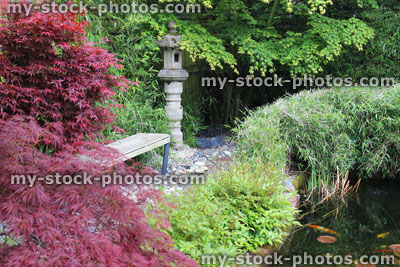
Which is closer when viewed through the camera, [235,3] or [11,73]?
[11,73]

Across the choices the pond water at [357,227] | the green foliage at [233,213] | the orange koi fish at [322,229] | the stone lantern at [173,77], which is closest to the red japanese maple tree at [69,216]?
the green foliage at [233,213]

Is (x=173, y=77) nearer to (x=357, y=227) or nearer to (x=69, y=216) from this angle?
(x=357, y=227)

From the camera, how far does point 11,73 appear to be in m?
3.12

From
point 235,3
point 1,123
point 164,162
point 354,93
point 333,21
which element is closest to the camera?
point 1,123

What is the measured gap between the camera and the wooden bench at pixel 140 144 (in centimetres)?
385

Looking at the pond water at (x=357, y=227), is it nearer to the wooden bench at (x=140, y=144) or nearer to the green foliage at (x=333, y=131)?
the green foliage at (x=333, y=131)

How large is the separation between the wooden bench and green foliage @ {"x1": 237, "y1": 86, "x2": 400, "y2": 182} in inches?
33.0

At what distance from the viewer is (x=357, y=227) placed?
409 centimetres

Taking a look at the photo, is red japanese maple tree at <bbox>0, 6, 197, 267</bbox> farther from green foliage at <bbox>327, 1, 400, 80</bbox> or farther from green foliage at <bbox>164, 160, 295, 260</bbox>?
green foliage at <bbox>327, 1, 400, 80</bbox>

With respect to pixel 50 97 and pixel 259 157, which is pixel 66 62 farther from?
pixel 259 157

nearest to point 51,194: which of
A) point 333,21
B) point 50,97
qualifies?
point 50,97

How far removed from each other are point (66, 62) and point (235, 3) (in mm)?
3079

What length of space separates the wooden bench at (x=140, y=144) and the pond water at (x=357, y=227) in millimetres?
1536

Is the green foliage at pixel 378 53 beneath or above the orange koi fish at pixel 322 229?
above
